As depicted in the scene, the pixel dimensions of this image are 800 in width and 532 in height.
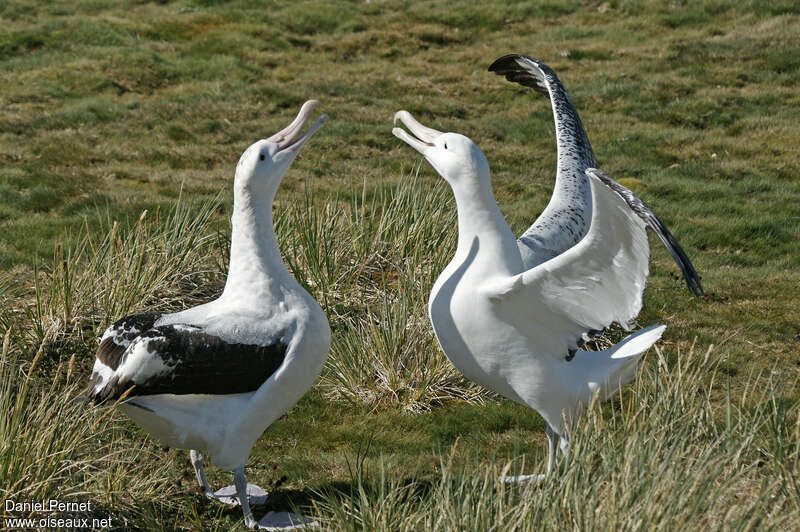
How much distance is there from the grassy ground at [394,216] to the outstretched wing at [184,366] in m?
0.21

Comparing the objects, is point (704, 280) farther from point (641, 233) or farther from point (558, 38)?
point (558, 38)

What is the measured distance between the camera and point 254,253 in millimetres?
4105

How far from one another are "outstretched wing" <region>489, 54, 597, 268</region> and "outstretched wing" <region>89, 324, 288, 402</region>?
1.66 metres

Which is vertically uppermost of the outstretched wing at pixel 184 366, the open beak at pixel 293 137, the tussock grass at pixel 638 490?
the open beak at pixel 293 137

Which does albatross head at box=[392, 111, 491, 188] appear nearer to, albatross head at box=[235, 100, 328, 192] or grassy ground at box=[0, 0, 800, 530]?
albatross head at box=[235, 100, 328, 192]

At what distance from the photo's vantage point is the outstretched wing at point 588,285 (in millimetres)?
3668

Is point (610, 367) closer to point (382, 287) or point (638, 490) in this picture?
point (638, 490)

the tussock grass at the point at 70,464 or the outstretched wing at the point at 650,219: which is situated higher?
the outstretched wing at the point at 650,219

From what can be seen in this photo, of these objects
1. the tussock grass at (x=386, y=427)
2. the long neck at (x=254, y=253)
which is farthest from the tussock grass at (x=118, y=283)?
the long neck at (x=254, y=253)

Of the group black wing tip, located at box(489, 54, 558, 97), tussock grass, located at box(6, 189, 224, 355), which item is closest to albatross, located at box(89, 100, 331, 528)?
tussock grass, located at box(6, 189, 224, 355)

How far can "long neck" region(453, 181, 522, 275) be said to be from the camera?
4160mm

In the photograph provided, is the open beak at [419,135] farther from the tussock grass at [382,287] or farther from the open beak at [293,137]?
the tussock grass at [382,287]

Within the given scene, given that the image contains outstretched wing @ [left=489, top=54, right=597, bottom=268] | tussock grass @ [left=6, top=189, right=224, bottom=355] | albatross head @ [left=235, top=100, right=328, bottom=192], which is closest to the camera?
albatross head @ [left=235, top=100, right=328, bottom=192]

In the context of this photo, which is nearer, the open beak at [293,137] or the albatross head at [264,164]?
the albatross head at [264,164]
